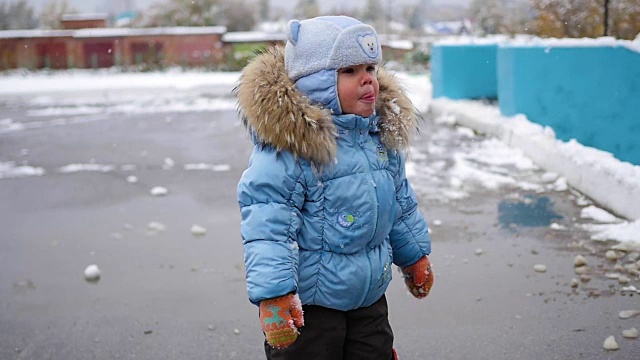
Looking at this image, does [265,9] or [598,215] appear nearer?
[598,215]

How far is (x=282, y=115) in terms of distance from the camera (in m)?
2.31

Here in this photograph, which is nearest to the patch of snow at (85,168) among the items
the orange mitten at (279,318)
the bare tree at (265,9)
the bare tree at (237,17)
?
the orange mitten at (279,318)

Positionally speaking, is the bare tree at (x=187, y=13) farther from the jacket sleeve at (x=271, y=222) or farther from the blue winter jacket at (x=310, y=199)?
the jacket sleeve at (x=271, y=222)

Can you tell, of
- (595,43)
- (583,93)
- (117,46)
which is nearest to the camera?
(595,43)

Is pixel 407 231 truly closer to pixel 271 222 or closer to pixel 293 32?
pixel 271 222

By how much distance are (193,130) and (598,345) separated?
9955 millimetres

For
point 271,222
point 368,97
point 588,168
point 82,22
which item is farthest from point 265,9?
point 271,222

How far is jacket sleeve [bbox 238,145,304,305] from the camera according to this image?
84.7 inches

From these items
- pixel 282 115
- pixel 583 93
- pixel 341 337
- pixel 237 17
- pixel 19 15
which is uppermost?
pixel 19 15

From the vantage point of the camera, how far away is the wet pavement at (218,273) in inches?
142

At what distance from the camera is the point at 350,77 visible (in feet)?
7.81

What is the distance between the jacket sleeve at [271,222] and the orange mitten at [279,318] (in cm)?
3

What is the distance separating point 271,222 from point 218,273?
2585 mm

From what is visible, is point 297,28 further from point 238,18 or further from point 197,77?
point 238,18
